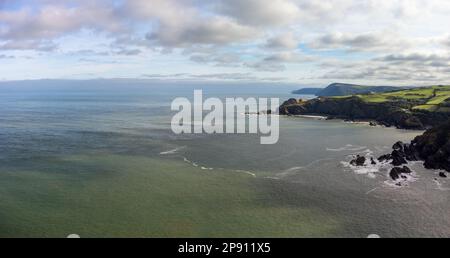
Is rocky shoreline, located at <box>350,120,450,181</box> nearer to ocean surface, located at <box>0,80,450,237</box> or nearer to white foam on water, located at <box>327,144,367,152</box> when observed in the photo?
ocean surface, located at <box>0,80,450,237</box>

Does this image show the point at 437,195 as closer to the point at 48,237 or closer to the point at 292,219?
the point at 292,219

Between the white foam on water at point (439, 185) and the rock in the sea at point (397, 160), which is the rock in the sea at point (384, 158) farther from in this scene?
the white foam on water at point (439, 185)

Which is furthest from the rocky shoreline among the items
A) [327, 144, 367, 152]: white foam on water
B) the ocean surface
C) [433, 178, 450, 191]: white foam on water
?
[327, 144, 367, 152]: white foam on water

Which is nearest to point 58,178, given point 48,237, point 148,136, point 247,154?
point 48,237

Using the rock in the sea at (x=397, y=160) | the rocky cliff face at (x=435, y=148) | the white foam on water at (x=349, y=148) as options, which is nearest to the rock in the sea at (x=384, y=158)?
the rock in the sea at (x=397, y=160)
